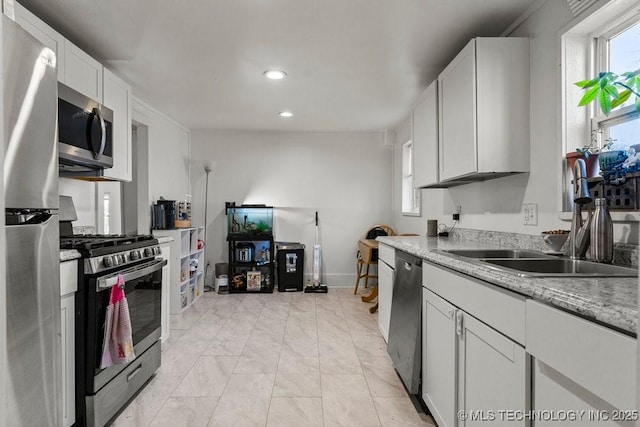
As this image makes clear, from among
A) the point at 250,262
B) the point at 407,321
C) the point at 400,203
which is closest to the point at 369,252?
the point at 400,203

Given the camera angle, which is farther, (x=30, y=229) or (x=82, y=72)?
(x=82, y=72)

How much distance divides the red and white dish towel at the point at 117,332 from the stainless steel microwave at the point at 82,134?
34.4 inches

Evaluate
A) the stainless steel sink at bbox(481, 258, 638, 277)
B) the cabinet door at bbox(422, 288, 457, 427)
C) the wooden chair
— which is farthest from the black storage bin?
the stainless steel sink at bbox(481, 258, 638, 277)

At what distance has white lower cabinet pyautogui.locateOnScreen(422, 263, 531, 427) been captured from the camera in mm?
1066

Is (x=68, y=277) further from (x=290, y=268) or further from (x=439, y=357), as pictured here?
(x=290, y=268)

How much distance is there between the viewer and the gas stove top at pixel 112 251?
171 centimetres

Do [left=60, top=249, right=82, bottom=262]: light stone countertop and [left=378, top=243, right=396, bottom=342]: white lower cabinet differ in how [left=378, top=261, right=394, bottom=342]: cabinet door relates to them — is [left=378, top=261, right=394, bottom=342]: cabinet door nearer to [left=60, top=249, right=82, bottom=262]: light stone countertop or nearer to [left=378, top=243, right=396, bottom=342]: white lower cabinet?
[left=378, top=243, right=396, bottom=342]: white lower cabinet

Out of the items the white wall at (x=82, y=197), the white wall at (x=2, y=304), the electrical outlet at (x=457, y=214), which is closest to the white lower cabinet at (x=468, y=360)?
the electrical outlet at (x=457, y=214)

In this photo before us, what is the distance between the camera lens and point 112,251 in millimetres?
1875

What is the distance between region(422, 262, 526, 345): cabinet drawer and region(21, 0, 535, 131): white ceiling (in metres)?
1.56

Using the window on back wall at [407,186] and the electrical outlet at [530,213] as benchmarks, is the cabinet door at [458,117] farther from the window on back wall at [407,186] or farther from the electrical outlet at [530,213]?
the window on back wall at [407,186]

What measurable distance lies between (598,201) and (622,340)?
0.92 metres

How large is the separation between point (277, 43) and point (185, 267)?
2.84 meters

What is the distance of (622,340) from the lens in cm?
67
